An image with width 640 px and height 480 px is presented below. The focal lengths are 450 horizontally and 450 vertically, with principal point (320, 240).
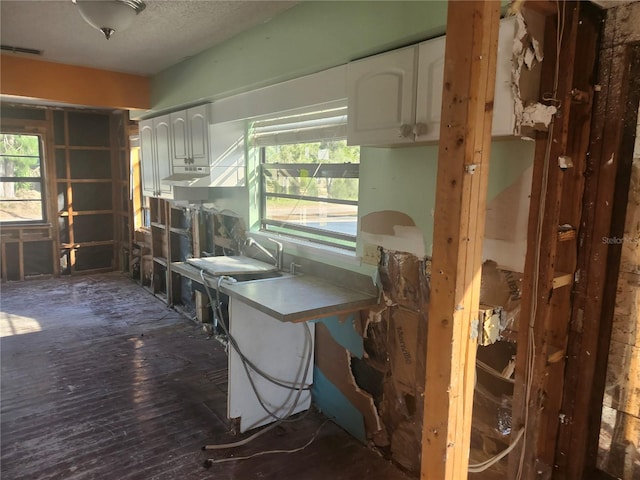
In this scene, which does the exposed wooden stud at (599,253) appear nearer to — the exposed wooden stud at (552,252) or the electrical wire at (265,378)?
Result: the exposed wooden stud at (552,252)

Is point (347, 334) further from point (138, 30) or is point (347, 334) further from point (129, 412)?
point (138, 30)

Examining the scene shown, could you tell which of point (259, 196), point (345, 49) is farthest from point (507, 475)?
point (259, 196)

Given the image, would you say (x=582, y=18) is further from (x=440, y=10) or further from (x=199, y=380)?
(x=199, y=380)

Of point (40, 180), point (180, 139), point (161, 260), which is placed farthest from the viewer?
point (40, 180)

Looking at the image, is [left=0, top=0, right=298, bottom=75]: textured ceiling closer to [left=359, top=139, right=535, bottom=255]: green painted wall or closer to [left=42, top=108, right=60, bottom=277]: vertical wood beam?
[left=359, top=139, right=535, bottom=255]: green painted wall

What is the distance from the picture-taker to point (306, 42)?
2.60 m

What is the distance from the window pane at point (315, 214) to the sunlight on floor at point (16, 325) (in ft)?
8.71

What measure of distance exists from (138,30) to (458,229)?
2.98 metres

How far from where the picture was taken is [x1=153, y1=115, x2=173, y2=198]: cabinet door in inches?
163

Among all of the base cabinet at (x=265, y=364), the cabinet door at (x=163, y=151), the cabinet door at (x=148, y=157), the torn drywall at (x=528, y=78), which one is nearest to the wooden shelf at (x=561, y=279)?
the torn drywall at (x=528, y=78)

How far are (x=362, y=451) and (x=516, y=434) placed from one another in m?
1.05

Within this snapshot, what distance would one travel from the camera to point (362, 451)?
2561mm

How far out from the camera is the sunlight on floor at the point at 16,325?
421 cm

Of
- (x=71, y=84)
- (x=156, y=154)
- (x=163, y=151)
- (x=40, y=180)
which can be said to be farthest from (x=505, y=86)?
(x=40, y=180)
